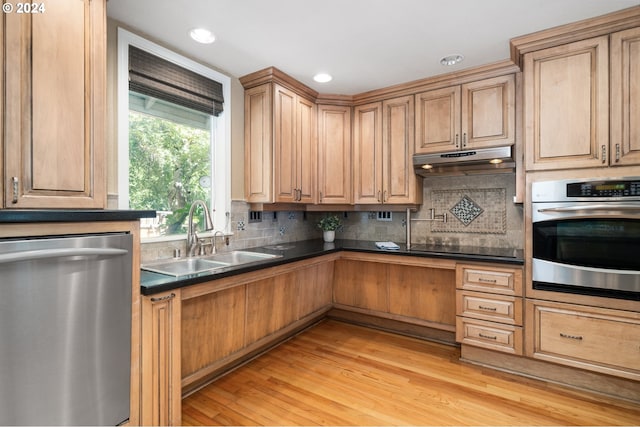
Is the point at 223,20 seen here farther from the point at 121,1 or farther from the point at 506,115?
the point at 506,115

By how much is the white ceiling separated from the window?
20 centimetres

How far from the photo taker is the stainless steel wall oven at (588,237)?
2053 mm

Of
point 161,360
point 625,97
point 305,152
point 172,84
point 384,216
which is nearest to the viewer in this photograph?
point 161,360

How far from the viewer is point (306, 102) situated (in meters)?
3.27

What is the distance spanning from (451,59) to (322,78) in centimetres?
114

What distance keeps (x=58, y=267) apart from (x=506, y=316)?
2880 millimetres

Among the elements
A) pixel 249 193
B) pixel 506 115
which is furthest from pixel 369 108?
pixel 249 193

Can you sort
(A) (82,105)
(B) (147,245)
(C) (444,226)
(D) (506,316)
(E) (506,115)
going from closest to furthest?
(A) (82,105) < (B) (147,245) < (D) (506,316) < (E) (506,115) < (C) (444,226)

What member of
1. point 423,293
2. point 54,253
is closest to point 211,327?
point 54,253

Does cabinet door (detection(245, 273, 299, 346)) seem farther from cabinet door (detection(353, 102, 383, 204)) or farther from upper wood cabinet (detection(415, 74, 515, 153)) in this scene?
upper wood cabinet (detection(415, 74, 515, 153))

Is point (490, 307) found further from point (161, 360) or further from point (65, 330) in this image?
point (65, 330)

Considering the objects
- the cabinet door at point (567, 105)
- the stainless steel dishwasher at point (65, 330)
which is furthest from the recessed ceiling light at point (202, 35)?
the cabinet door at point (567, 105)

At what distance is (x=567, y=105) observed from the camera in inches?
88.7

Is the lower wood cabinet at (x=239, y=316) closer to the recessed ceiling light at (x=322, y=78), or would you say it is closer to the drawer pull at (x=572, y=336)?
the recessed ceiling light at (x=322, y=78)
